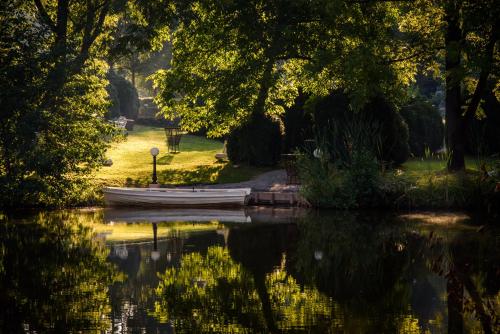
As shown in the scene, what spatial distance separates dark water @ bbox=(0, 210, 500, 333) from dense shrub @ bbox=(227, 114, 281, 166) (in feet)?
28.7

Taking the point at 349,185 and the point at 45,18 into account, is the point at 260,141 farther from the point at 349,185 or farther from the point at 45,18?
the point at 45,18

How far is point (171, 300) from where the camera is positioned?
37.5 ft

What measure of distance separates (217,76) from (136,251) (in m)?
11.9

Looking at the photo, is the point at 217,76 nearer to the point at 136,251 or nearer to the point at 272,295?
the point at 136,251

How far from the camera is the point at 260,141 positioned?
1148 inches

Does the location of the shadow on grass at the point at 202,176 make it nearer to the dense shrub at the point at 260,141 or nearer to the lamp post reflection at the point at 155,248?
the dense shrub at the point at 260,141

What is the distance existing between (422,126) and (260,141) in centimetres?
779

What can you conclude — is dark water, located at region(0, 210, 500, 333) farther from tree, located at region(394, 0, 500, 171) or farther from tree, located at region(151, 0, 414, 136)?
tree, located at region(151, 0, 414, 136)

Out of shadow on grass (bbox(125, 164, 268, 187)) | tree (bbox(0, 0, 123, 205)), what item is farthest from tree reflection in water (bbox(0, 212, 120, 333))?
shadow on grass (bbox(125, 164, 268, 187))

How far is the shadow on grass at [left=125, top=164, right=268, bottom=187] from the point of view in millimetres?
26562

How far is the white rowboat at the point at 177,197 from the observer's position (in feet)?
76.5

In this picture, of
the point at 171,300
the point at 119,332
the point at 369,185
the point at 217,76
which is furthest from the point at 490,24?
the point at 119,332

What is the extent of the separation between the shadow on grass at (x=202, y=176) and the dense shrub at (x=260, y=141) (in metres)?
0.49

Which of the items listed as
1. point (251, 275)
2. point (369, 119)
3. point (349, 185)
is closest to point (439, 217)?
point (349, 185)
